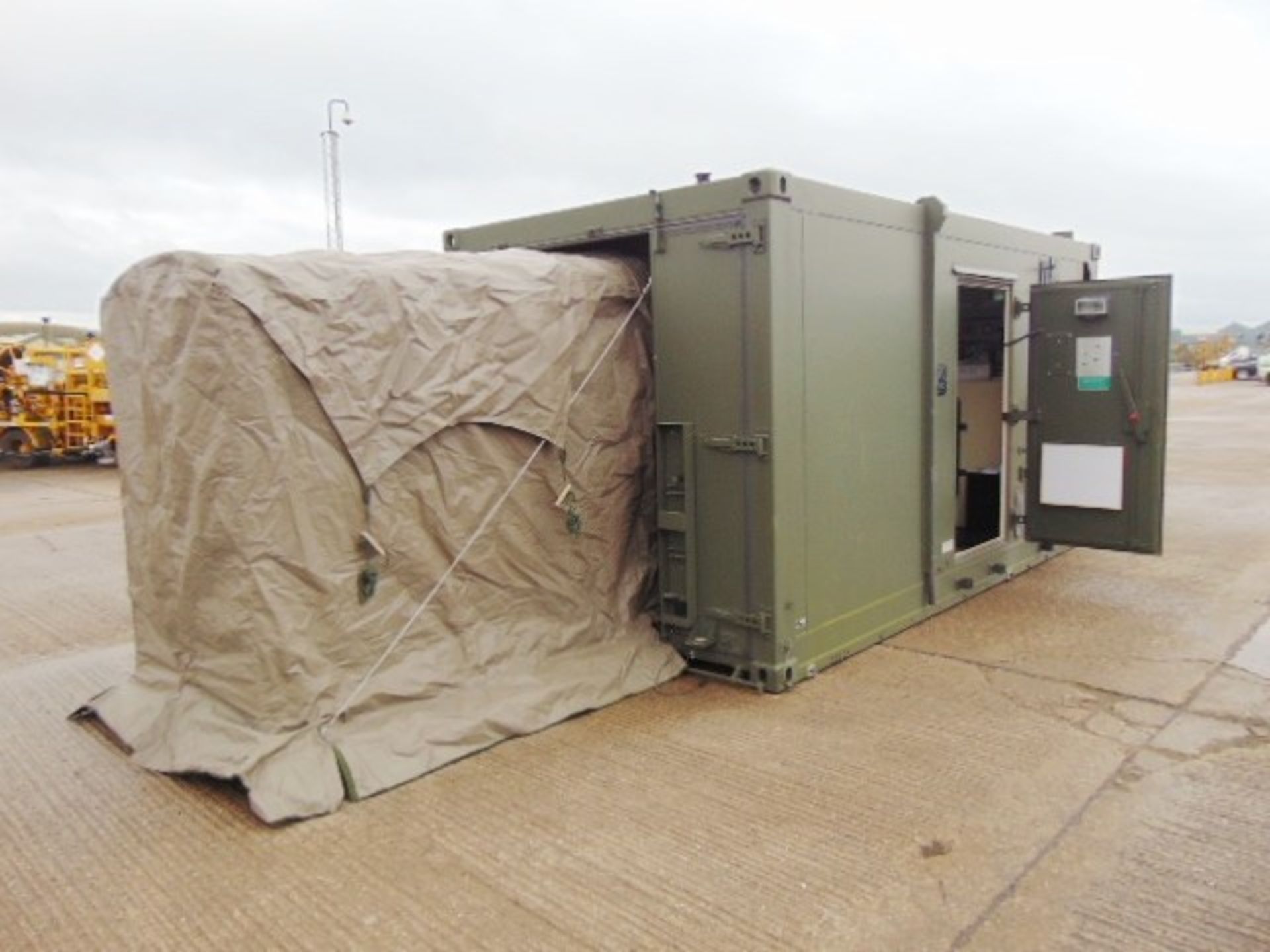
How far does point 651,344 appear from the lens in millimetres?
4793

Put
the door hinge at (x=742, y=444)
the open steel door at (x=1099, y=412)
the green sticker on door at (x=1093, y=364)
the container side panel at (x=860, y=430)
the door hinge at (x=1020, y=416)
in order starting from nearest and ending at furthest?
the door hinge at (x=742, y=444)
the container side panel at (x=860, y=430)
the open steel door at (x=1099, y=412)
the green sticker on door at (x=1093, y=364)
the door hinge at (x=1020, y=416)

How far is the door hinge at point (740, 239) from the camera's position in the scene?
13.9 feet

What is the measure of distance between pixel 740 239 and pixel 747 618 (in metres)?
1.70

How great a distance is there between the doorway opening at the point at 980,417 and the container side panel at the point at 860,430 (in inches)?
60.1

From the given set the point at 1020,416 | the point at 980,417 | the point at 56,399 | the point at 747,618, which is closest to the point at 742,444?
the point at 747,618

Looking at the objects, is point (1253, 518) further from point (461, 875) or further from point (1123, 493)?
point (461, 875)

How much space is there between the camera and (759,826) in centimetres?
325

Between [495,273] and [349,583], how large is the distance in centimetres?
146

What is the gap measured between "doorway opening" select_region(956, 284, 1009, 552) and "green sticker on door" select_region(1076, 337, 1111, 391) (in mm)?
695

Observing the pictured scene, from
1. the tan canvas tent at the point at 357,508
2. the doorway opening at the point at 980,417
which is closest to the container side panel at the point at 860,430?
the tan canvas tent at the point at 357,508

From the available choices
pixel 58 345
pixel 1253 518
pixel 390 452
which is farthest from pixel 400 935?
pixel 58 345

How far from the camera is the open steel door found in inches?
223

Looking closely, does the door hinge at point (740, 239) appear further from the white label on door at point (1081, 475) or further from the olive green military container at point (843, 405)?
the white label on door at point (1081, 475)

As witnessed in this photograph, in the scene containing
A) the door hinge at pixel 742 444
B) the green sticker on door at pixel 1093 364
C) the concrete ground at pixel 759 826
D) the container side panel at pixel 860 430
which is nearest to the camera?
the concrete ground at pixel 759 826
